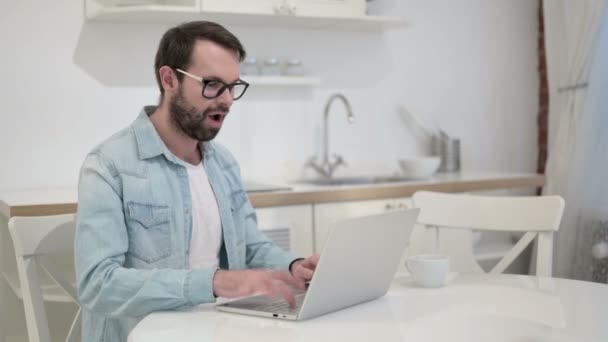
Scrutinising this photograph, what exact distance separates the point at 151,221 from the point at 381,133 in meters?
2.09

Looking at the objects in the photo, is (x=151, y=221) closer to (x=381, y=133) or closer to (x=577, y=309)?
(x=577, y=309)

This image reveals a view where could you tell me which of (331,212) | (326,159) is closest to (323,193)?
(331,212)

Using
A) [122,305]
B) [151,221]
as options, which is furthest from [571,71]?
[122,305]

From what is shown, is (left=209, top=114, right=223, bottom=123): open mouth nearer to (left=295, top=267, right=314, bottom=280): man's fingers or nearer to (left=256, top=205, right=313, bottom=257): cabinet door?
(left=295, top=267, right=314, bottom=280): man's fingers

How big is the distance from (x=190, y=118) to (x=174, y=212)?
0.23 metres

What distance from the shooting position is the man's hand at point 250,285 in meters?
1.53

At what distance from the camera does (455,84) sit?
3986 millimetres

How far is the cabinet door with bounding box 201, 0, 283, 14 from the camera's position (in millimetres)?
3107

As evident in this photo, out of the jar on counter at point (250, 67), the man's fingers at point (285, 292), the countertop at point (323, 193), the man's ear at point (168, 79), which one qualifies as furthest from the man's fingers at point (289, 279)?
the jar on counter at point (250, 67)

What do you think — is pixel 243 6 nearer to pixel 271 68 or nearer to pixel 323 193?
pixel 271 68

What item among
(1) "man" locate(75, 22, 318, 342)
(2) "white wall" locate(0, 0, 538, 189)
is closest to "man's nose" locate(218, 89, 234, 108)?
(1) "man" locate(75, 22, 318, 342)

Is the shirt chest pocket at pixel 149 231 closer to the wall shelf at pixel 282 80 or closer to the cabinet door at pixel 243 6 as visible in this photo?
the cabinet door at pixel 243 6

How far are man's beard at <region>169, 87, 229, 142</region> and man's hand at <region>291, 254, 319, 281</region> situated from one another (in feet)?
1.28

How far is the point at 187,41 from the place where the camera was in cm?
199
